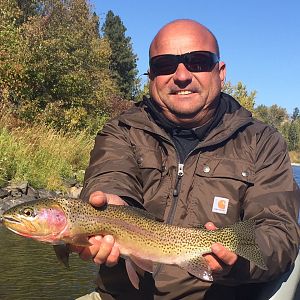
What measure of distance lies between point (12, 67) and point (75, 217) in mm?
17242

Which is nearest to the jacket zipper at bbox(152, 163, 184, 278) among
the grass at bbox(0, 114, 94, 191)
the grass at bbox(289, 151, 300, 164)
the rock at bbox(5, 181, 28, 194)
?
the rock at bbox(5, 181, 28, 194)

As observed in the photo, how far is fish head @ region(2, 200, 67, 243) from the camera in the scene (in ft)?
8.93

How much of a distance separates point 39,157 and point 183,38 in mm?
11630

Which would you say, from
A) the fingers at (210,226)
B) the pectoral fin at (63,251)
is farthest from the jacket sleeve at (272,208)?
the pectoral fin at (63,251)

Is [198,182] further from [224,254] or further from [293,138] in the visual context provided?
[293,138]

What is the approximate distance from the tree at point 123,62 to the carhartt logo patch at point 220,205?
54.7 m

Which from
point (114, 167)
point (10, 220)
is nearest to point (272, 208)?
point (114, 167)

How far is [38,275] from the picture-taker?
7914 mm

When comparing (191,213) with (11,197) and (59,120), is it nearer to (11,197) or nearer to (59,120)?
(11,197)

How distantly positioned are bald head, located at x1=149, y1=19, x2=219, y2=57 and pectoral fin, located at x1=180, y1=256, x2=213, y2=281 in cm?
141

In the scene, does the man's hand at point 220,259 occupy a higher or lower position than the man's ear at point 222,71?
lower

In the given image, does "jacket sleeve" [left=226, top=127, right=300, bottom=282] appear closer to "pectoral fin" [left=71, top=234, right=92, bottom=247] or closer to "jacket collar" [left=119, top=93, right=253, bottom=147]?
"jacket collar" [left=119, top=93, right=253, bottom=147]

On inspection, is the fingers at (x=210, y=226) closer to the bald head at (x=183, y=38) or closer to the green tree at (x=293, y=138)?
the bald head at (x=183, y=38)

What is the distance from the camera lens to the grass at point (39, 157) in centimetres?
1342
